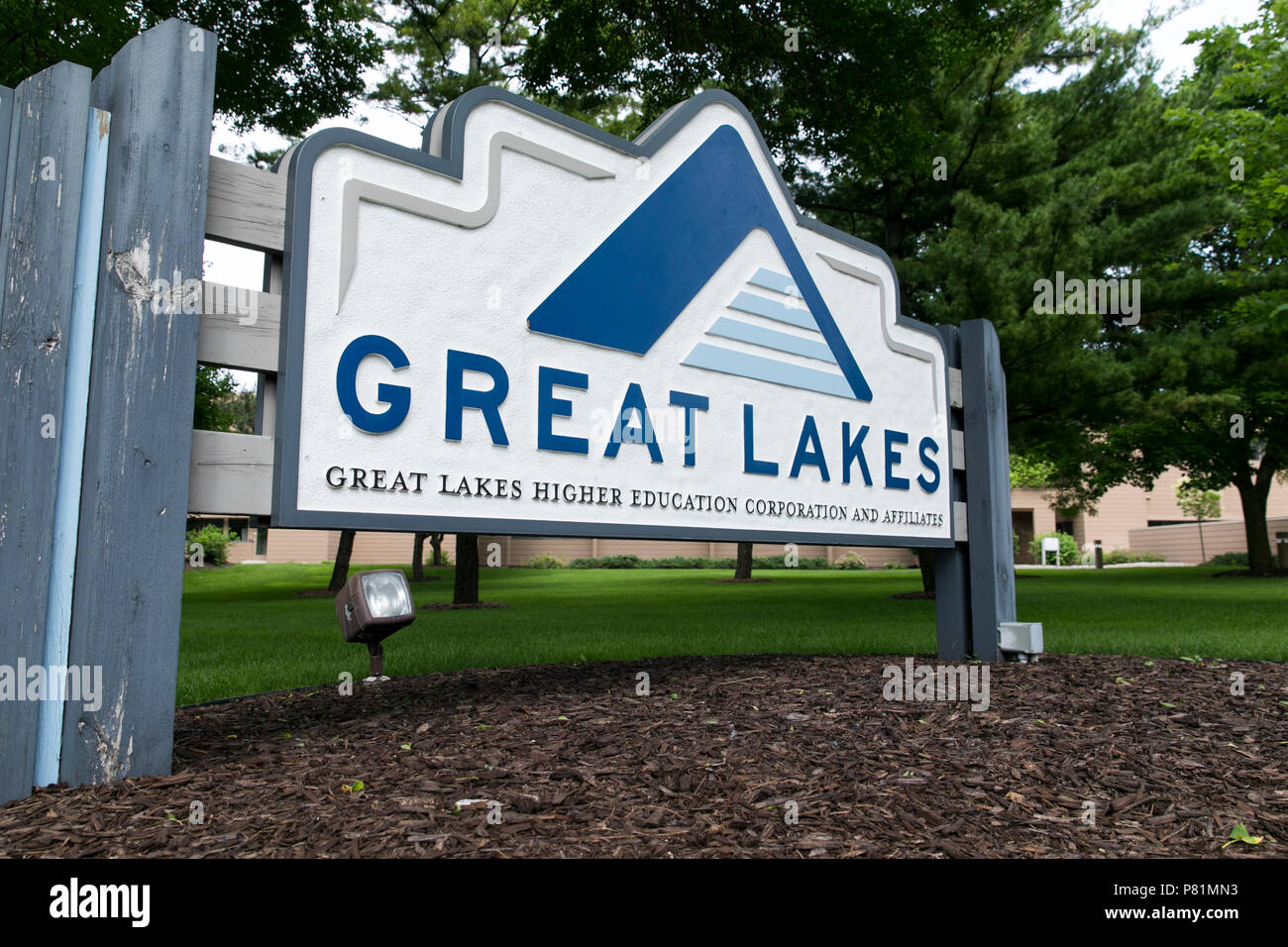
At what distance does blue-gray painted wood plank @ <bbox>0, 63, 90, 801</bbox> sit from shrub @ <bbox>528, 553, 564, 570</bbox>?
32507 millimetres

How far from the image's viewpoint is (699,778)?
10.0ft

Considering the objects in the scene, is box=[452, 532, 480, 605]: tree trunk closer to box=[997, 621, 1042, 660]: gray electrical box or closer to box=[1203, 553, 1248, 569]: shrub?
box=[997, 621, 1042, 660]: gray electrical box

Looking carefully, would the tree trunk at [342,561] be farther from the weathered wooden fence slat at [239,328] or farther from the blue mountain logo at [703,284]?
the weathered wooden fence slat at [239,328]

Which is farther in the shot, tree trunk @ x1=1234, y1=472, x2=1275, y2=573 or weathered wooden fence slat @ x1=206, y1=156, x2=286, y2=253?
tree trunk @ x1=1234, y1=472, x2=1275, y2=573

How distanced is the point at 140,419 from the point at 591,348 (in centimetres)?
211

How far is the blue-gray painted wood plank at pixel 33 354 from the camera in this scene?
2.81m

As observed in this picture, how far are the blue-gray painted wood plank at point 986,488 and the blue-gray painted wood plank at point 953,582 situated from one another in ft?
0.22

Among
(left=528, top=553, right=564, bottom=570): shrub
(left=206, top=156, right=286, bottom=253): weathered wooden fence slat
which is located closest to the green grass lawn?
(left=206, top=156, right=286, bottom=253): weathered wooden fence slat

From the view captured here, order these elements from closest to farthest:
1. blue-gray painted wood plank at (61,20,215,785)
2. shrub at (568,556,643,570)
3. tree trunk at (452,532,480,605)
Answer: blue-gray painted wood plank at (61,20,215,785)
tree trunk at (452,532,480,605)
shrub at (568,556,643,570)

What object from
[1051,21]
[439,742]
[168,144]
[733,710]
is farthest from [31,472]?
[1051,21]

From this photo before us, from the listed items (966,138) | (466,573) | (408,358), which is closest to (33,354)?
(408,358)

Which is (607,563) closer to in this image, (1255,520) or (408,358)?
(1255,520)

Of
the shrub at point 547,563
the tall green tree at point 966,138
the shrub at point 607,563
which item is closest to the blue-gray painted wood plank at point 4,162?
the tall green tree at point 966,138

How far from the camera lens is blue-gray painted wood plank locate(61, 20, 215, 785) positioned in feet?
9.57
